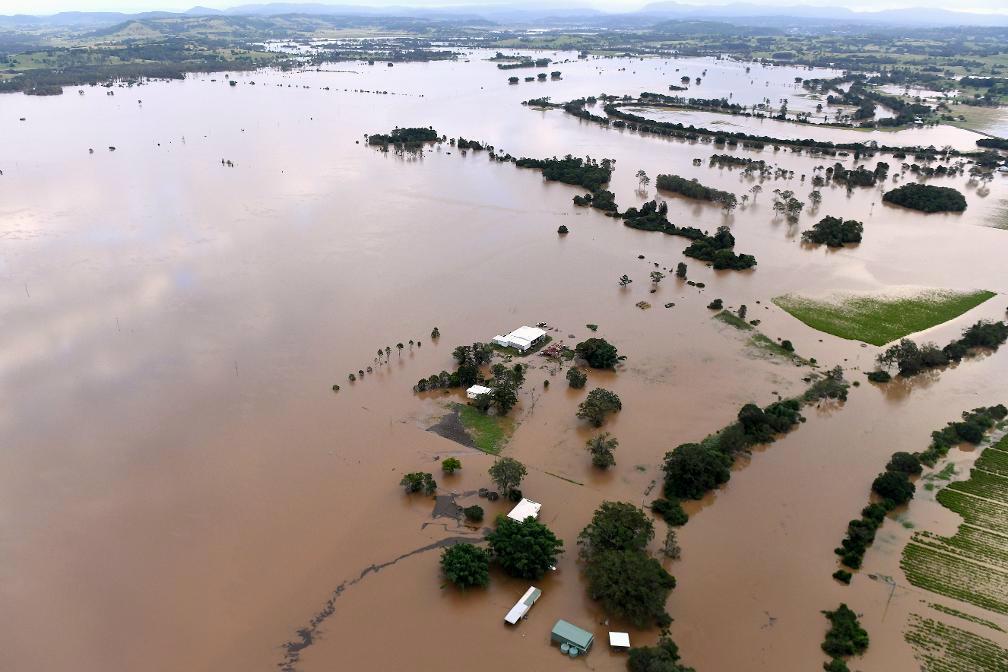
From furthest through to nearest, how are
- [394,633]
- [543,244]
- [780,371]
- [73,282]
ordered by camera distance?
1. [543,244]
2. [73,282]
3. [780,371]
4. [394,633]

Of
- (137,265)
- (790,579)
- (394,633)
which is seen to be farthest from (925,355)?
(137,265)

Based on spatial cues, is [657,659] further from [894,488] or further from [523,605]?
[894,488]

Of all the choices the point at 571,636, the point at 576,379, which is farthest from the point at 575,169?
the point at 571,636

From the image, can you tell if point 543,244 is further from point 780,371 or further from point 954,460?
point 954,460

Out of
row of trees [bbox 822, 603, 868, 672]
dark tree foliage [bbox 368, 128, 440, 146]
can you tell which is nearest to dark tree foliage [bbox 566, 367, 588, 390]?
row of trees [bbox 822, 603, 868, 672]

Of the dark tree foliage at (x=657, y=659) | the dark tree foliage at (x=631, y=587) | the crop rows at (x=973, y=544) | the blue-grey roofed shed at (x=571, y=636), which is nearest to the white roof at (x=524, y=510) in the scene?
the dark tree foliage at (x=631, y=587)

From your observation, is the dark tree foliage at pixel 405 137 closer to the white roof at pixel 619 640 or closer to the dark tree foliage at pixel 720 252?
the dark tree foliage at pixel 720 252
